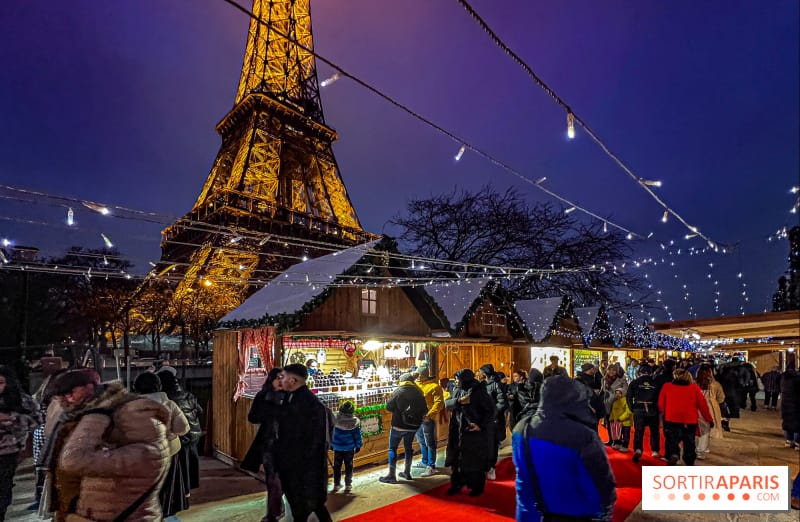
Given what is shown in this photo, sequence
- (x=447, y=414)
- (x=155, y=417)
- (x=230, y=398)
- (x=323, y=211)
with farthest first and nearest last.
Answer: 1. (x=323, y=211)
2. (x=447, y=414)
3. (x=230, y=398)
4. (x=155, y=417)

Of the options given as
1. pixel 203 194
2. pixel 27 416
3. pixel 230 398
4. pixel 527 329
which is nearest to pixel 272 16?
pixel 203 194

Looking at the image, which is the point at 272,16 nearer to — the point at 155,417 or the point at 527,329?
the point at 527,329

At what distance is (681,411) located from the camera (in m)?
6.47

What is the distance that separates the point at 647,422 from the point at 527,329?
6.46 metres

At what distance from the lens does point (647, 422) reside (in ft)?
24.6

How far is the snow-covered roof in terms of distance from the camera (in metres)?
11.3

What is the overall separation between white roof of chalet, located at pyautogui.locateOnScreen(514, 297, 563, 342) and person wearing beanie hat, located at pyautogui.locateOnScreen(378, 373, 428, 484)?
8487mm

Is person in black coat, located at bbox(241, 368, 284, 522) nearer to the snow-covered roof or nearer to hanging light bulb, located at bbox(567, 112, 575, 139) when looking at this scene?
hanging light bulb, located at bbox(567, 112, 575, 139)

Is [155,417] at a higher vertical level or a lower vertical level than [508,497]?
higher

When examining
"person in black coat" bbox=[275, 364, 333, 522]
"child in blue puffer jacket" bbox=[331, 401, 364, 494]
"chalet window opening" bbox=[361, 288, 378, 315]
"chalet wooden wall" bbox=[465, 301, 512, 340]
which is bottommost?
"child in blue puffer jacket" bbox=[331, 401, 364, 494]

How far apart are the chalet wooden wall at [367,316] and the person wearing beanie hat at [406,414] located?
6.91 ft

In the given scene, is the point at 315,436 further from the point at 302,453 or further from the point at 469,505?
the point at 469,505

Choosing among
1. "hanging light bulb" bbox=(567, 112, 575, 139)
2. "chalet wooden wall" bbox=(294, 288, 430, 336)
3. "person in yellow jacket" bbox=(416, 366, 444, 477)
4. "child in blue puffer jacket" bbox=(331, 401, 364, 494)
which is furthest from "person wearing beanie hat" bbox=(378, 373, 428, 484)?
"hanging light bulb" bbox=(567, 112, 575, 139)

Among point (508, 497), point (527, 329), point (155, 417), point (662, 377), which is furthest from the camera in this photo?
point (527, 329)
